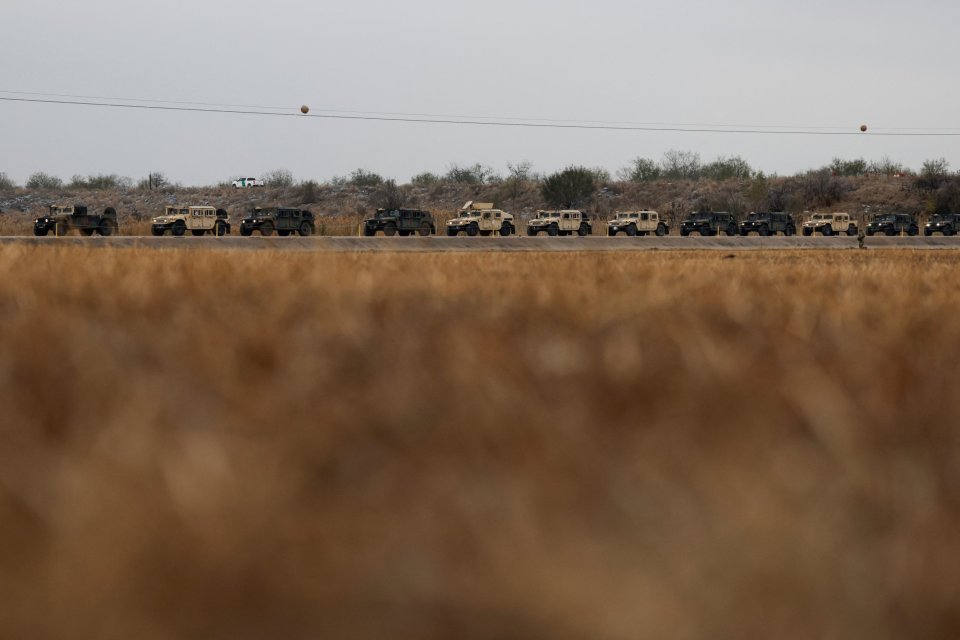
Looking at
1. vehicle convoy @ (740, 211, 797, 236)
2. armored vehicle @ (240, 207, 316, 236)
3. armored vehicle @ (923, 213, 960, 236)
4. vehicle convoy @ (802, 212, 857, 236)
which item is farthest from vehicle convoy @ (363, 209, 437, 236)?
armored vehicle @ (923, 213, 960, 236)

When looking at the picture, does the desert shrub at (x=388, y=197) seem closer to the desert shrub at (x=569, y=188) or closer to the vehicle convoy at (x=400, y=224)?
the desert shrub at (x=569, y=188)

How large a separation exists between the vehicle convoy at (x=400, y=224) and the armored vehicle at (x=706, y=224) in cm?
1346

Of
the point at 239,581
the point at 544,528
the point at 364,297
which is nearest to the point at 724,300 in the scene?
the point at 364,297

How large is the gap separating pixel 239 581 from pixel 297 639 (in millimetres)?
53

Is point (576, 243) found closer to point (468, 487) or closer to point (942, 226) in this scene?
point (942, 226)

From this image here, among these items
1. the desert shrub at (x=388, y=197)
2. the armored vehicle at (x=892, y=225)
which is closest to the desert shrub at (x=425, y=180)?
the desert shrub at (x=388, y=197)

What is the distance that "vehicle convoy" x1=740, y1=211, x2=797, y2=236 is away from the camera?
51.2m

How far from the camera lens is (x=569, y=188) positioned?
91.9 metres

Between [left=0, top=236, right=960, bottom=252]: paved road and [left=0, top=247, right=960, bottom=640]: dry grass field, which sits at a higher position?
[left=0, top=247, right=960, bottom=640]: dry grass field

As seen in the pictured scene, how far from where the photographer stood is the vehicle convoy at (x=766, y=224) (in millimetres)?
51188

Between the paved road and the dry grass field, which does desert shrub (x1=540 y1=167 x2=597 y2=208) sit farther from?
the dry grass field

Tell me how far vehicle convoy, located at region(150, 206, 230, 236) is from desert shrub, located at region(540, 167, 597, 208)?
51.7 meters

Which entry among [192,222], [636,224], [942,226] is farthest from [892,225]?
[192,222]

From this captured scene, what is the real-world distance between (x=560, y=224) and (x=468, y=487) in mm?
47180
